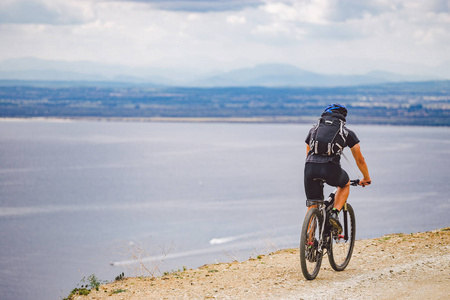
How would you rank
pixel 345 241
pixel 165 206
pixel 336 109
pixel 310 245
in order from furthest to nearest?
1. pixel 165 206
2. pixel 345 241
3. pixel 336 109
4. pixel 310 245

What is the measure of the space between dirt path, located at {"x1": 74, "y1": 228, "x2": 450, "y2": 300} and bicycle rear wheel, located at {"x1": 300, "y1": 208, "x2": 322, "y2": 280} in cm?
14

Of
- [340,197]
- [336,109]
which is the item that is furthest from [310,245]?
[336,109]

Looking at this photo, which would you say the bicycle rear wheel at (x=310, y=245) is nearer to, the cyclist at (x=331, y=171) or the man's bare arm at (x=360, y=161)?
the cyclist at (x=331, y=171)

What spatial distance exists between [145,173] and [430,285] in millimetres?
83508

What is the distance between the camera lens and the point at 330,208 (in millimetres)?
7316

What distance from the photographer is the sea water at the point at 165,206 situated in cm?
3531

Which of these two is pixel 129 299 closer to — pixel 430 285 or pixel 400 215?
pixel 430 285

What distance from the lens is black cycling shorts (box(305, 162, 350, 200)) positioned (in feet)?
23.1

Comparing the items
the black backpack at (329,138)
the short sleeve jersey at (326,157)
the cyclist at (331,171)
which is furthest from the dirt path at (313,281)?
the black backpack at (329,138)

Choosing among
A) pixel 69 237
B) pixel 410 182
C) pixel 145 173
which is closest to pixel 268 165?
pixel 145 173

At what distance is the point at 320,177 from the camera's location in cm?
704

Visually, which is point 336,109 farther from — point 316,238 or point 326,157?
point 316,238

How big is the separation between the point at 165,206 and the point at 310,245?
53.3m

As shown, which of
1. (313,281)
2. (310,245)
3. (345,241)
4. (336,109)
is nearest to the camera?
(310,245)
